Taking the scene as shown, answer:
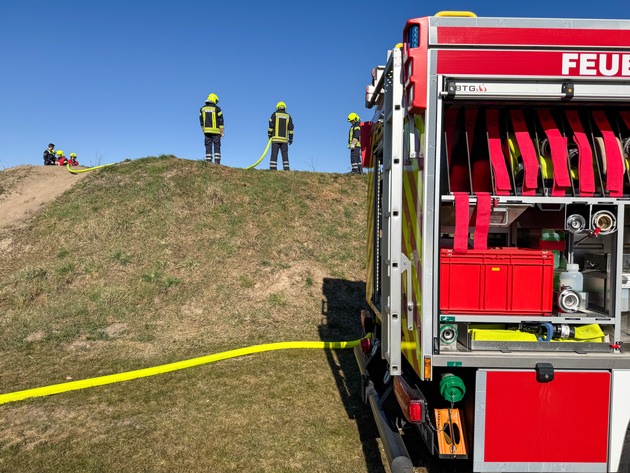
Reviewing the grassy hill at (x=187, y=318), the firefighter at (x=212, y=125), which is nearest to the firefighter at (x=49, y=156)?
the grassy hill at (x=187, y=318)

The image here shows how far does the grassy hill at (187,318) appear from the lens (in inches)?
163

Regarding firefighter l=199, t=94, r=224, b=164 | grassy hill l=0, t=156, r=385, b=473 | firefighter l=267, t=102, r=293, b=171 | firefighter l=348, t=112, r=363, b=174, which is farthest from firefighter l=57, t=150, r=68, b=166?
firefighter l=348, t=112, r=363, b=174

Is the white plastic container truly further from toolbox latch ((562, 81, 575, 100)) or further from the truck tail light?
the truck tail light

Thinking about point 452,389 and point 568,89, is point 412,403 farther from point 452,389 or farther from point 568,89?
point 568,89

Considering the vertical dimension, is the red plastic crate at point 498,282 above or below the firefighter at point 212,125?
below

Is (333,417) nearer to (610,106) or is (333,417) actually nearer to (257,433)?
(257,433)

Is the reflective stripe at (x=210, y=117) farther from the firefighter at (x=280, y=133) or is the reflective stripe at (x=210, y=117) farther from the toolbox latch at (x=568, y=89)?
the toolbox latch at (x=568, y=89)

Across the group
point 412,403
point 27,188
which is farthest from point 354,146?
point 412,403

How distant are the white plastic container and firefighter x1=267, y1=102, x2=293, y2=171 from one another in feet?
41.1

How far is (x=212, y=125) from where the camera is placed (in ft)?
47.5

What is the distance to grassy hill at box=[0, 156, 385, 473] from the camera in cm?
413

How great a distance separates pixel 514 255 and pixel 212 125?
13.0m

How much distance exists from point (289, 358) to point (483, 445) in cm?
398

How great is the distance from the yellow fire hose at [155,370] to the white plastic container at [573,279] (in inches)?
140
